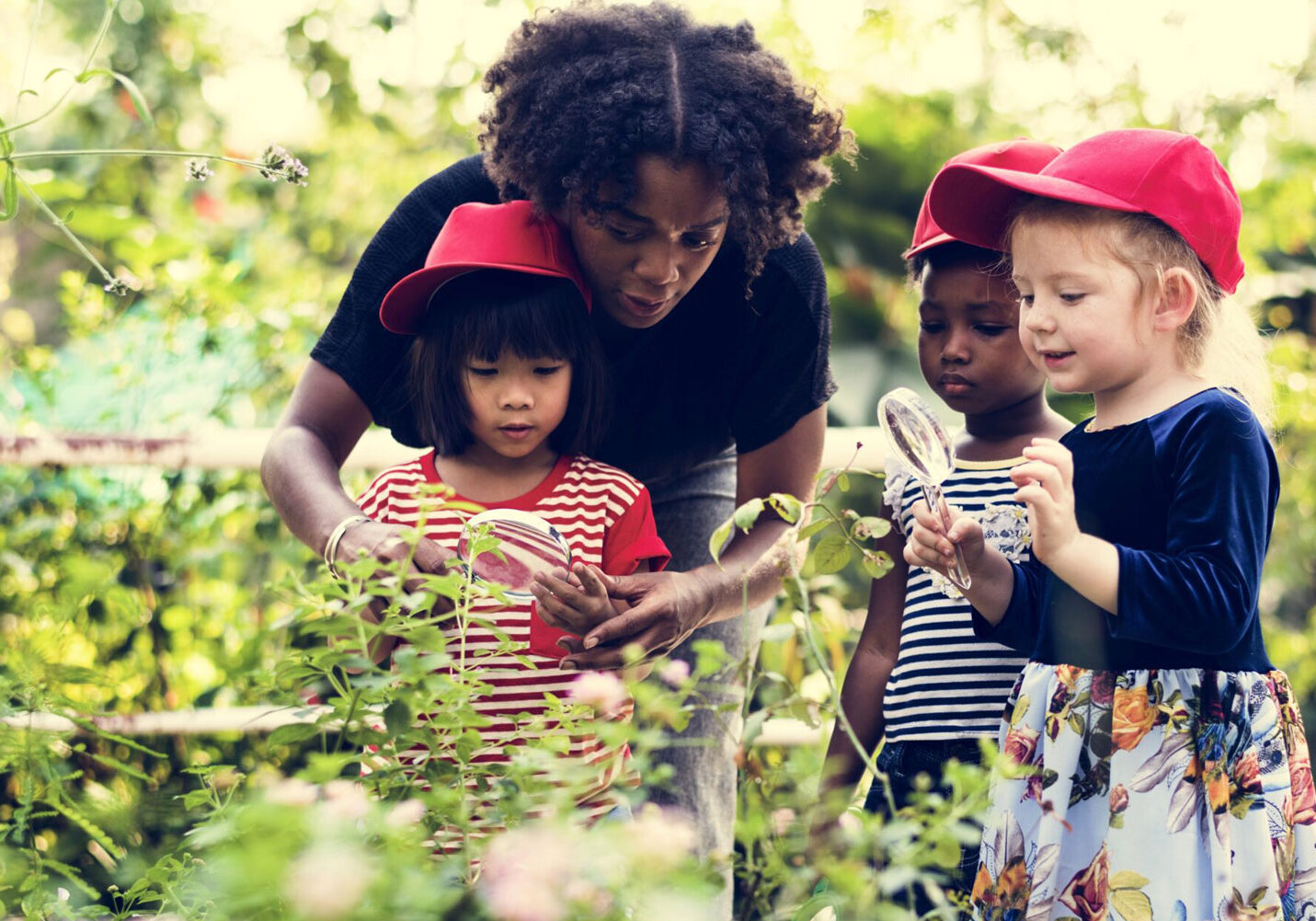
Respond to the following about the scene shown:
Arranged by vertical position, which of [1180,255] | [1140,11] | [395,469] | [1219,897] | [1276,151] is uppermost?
[1140,11]

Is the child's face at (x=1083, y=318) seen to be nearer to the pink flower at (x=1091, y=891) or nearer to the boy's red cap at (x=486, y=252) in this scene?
the pink flower at (x=1091, y=891)

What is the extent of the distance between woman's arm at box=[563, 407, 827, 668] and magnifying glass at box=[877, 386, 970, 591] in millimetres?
198

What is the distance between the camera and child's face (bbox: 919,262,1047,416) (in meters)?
1.90

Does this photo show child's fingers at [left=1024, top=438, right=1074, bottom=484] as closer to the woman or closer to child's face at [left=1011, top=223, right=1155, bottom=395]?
child's face at [left=1011, top=223, right=1155, bottom=395]

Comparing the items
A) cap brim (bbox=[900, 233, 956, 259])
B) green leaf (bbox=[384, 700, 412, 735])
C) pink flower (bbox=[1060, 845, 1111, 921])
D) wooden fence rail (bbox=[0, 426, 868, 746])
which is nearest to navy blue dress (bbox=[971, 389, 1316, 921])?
pink flower (bbox=[1060, 845, 1111, 921])

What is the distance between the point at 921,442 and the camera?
5.52 ft

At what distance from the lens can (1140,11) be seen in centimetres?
672

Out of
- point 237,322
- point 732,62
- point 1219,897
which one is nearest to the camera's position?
point 1219,897

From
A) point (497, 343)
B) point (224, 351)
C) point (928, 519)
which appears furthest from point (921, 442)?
point (224, 351)

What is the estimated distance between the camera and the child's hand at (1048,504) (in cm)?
148

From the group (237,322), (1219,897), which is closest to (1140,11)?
(237,322)

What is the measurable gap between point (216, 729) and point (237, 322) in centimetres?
125

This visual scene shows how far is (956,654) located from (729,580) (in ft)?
1.22

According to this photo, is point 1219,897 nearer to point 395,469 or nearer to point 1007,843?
point 1007,843
